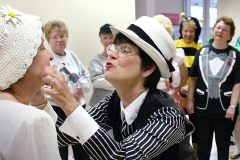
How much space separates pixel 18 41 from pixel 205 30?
6425 millimetres

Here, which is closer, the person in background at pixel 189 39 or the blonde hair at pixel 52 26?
the blonde hair at pixel 52 26

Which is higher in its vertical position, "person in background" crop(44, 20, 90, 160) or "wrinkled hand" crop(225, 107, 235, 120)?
"person in background" crop(44, 20, 90, 160)

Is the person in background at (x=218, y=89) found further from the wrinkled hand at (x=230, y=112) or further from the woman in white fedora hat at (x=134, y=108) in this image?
the woman in white fedora hat at (x=134, y=108)

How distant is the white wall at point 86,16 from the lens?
10.7 feet

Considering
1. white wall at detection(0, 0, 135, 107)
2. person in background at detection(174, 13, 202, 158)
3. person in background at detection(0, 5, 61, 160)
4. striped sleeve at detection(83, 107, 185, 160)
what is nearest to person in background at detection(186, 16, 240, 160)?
person in background at detection(174, 13, 202, 158)

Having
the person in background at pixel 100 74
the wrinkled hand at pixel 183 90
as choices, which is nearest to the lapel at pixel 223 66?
the wrinkled hand at pixel 183 90

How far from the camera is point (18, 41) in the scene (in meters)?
0.94

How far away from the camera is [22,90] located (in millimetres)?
1026

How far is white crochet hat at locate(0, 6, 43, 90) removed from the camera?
3.04 ft

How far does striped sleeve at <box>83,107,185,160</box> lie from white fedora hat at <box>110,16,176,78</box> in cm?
22

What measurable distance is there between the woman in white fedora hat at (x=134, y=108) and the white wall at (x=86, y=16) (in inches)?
76.6

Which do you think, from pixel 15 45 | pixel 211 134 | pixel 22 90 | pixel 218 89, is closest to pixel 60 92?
pixel 22 90

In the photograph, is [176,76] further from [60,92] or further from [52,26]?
[60,92]

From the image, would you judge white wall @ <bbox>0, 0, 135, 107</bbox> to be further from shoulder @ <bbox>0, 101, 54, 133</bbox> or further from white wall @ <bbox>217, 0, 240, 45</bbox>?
shoulder @ <bbox>0, 101, 54, 133</bbox>
